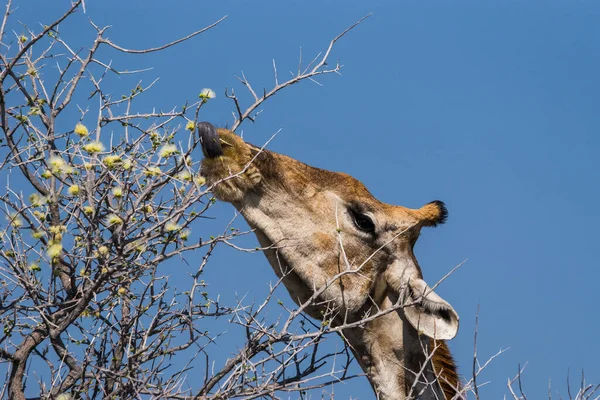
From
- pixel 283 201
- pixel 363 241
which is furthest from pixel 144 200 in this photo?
pixel 363 241

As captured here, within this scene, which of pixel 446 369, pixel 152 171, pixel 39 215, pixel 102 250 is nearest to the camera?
pixel 102 250

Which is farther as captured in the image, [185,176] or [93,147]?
[185,176]

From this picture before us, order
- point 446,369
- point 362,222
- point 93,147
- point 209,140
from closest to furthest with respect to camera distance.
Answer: point 93,147, point 209,140, point 446,369, point 362,222

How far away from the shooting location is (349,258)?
6.21 metres

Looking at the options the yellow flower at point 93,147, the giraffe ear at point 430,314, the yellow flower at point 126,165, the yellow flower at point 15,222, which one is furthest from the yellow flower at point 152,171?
the giraffe ear at point 430,314

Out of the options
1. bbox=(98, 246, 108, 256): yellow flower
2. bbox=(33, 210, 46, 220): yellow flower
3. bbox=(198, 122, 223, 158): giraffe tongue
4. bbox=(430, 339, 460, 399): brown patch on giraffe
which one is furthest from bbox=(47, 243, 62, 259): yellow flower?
bbox=(430, 339, 460, 399): brown patch on giraffe

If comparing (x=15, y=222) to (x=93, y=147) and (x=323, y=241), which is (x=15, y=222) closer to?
(x=93, y=147)

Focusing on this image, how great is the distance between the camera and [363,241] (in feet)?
20.7

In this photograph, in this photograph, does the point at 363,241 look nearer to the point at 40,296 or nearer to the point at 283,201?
the point at 283,201

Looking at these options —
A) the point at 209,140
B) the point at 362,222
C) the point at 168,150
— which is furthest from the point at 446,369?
the point at 168,150

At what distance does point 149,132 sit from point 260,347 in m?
1.41

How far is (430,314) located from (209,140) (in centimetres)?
178

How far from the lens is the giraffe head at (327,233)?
19.2 feet

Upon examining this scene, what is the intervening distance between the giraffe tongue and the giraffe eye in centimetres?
116
